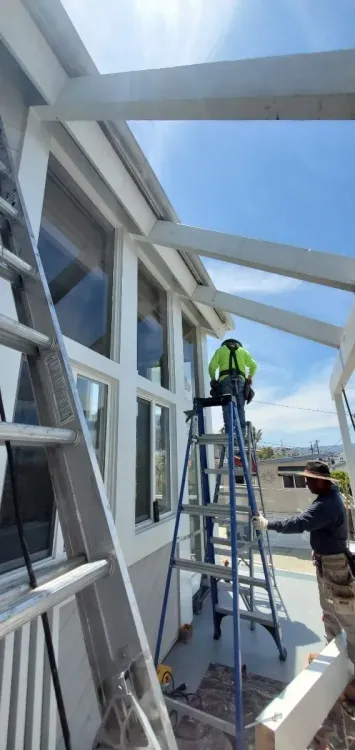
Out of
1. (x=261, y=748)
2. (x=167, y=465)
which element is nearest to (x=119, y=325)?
(x=167, y=465)

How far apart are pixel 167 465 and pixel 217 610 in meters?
1.32

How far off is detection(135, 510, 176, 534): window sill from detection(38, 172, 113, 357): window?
138 centimetres

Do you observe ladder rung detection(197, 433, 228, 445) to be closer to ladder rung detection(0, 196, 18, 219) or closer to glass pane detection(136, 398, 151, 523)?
glass pane detection(136, 398, 151, 523)

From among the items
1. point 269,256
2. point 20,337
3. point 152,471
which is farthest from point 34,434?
point 152,471

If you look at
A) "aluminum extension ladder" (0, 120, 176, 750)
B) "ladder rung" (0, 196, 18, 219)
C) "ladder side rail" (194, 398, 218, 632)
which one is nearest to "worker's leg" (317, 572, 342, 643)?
"ladder side rail" (194, 398, 218, 632)

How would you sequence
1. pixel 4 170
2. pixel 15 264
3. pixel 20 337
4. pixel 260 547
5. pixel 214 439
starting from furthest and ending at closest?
pixel 214 439, pixel 260 547, pixel 4 170, pixel 15 264, pixel 20 337

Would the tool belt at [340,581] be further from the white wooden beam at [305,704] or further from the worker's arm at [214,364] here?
the worker's arm at [214,364]

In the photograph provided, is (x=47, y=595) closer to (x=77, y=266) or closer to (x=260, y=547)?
(x=77, y=266)

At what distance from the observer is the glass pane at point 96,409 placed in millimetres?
2061

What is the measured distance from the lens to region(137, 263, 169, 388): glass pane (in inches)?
121

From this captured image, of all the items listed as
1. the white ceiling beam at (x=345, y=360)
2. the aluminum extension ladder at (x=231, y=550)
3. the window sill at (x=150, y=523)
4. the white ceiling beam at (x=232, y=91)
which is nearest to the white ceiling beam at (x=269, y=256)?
the white ceiling beam at (x=345, y=360)

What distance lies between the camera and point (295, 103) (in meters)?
1.14

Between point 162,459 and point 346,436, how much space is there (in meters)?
1.79

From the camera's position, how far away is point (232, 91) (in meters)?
1.22
